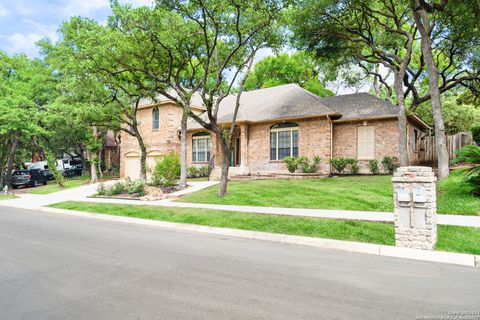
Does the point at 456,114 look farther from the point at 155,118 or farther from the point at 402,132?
the point at 155,118

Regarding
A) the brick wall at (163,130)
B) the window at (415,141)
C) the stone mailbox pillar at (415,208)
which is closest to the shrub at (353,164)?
the window at (415,141)

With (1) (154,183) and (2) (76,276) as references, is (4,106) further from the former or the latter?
(2) (76,276)

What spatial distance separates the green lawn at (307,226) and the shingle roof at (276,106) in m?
11.4

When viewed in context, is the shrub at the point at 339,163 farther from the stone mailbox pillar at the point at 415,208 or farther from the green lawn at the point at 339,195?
the stone mailbox pillar at the point at 415,208

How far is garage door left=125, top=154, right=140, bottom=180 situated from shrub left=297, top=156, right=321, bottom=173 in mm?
15475

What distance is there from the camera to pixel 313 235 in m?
8.19

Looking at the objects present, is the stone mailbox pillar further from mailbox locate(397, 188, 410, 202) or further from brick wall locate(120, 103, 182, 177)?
brick wall locate(120, 103, 182, 177)

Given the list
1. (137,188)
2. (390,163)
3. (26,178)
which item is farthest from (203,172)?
(26,178)

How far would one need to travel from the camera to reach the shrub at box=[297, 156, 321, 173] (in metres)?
20.0

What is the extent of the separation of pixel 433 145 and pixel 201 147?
1637 cm

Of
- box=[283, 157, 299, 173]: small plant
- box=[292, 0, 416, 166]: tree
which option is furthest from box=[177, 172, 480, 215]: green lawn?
box=[292, 0, 416, 166]: tree

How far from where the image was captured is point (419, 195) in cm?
684

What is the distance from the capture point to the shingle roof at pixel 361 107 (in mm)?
19484

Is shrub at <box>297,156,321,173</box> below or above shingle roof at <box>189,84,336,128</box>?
below
